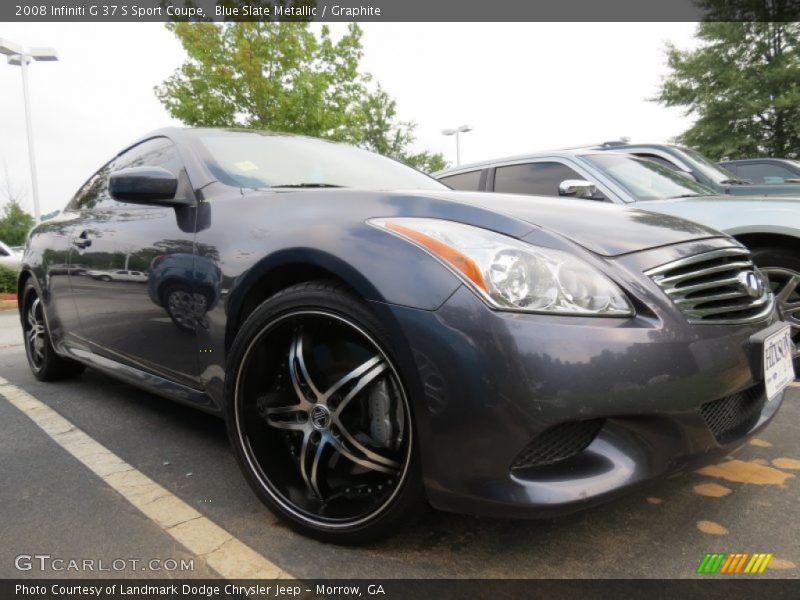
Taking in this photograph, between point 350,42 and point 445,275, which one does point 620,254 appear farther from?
point 350,42

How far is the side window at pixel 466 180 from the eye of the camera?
17.4ft

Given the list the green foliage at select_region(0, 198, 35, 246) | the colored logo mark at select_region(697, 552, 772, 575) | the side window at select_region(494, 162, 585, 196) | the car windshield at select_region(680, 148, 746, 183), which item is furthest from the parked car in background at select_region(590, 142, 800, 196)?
the green foliage at select_region(0, 198, 35, 246)

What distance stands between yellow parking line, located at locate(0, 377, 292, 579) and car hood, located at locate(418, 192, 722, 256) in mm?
1186

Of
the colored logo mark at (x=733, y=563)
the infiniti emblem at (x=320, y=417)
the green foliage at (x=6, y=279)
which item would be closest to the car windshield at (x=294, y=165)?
the infiniti emblem at (x=320, y=417)

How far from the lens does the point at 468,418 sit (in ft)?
4.62

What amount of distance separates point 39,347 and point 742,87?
72.2ft

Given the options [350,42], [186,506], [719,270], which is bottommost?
[186,506]

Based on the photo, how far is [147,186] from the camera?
2209 mm

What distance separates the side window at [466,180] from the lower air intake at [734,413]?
3.74m

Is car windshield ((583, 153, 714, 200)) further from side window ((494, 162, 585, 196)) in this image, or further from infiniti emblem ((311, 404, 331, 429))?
infiniti emblem ((311, 404, 331, 429))

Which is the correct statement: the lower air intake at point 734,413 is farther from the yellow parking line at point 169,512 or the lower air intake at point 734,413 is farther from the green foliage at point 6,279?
the green foliage at point 6,279

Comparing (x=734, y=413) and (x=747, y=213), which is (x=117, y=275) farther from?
(x=747, y=213)

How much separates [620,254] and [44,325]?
139 inches

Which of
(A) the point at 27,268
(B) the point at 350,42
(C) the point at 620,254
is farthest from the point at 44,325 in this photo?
(B) the point at 350,42
